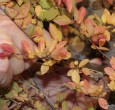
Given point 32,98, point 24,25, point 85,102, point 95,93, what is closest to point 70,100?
point 85,102

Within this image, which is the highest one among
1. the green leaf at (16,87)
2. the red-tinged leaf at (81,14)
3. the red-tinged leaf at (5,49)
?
the red-tinged leaf at (5,49)

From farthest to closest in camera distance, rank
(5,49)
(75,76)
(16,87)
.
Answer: (16,87) → (75,76) → (5,49)

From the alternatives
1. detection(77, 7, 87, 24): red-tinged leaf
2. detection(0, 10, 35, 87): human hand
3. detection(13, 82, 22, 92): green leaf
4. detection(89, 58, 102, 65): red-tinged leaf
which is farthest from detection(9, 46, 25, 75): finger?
detection(89, 58, 102, 65): red-tinged leaf

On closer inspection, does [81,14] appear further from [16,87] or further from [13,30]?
[16,87]

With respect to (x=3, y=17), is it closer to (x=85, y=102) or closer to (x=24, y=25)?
(x=24, y=25)

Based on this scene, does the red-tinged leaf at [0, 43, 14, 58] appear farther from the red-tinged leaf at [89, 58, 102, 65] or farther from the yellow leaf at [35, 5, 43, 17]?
the red-tinged leaf at [89, 58, 102, 65]

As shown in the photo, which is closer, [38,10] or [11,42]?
[11,42]

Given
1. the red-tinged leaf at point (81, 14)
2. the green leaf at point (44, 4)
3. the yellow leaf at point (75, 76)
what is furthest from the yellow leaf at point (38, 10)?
the yellow leaf at point (75, 76)

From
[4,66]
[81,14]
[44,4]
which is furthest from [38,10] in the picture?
[4,66]

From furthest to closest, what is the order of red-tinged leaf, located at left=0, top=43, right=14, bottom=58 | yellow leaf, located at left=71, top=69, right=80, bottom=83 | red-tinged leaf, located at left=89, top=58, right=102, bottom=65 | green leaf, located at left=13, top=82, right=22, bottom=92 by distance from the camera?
red-tinged leaf, located at left=89, top=58, right=102, bottom=65 < green leaf, located at left=13, top=82, right=22, bottom=92 < yellow leaf, located at left=71, top=69, right=80, bottom=83 < red-tinged leaf, located at left=0, top=43, right=14, bottom=58

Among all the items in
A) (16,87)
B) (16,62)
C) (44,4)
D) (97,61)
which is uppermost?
(44,4)

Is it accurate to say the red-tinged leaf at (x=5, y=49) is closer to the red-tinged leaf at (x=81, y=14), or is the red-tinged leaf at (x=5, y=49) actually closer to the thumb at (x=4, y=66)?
the thumb at (x=4, y=66)
